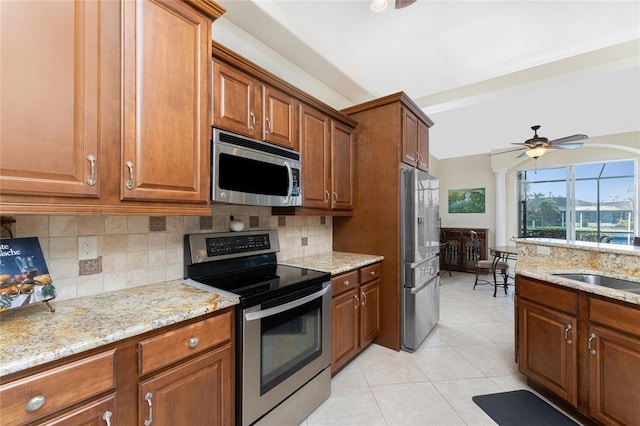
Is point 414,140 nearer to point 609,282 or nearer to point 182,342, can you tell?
point 609,282

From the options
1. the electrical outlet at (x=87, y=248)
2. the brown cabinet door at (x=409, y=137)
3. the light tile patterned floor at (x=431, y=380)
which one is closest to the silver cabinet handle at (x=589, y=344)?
the light tile patterned floor at (x=431, y=380)

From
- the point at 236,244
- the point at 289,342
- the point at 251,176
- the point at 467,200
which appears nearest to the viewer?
the point at 289,342

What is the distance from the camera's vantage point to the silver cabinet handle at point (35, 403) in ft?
2.65

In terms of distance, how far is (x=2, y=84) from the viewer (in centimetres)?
91

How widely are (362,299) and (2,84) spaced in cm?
242

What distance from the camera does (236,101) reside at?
174 cm

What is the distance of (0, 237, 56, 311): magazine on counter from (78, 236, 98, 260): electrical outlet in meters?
0.20

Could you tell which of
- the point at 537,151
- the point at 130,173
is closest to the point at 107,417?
the point at 130,173

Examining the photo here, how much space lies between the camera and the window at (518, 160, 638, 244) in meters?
5.14

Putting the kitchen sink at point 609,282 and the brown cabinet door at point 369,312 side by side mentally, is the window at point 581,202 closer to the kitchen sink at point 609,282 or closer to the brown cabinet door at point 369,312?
the kitchen sink at point 609,282

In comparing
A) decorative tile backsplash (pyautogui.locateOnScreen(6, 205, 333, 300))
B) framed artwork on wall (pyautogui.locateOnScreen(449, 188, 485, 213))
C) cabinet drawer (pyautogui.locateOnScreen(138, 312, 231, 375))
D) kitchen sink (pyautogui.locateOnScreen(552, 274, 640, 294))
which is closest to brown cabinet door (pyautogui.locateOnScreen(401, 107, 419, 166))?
kitchen sink (pyautogui.locateOnScreen(552, 274, 640, 294))

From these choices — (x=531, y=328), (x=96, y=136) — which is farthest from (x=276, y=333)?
(x=531, y=328)

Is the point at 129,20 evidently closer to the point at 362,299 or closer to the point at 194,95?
the point at 194,95

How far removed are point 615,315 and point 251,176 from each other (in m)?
2.25
